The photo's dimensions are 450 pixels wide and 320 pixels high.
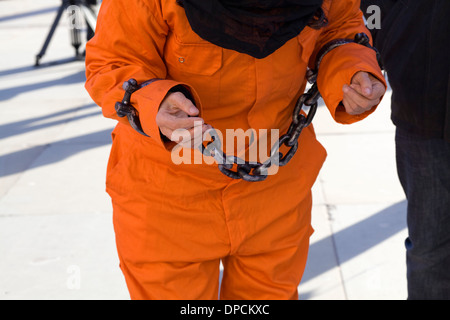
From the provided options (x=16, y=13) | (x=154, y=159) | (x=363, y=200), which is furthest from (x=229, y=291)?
(x=16, y=13)

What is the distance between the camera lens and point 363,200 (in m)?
3.82

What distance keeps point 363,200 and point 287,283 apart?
1917mm

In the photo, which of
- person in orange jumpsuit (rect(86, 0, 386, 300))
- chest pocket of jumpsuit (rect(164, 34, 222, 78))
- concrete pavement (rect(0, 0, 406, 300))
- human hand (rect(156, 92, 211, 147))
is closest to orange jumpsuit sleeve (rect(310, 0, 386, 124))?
person in orange jumpsuit (rect(86, 0, 386, 300))

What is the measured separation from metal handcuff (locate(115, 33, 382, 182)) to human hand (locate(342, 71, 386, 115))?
0.16 metres

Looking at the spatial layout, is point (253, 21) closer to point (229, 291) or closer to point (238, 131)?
point (238, 131)

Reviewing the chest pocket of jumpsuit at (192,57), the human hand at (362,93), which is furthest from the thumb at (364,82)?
the chest pocket of jumpsuit at (192,57)

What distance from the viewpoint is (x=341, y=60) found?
1759 millimetres

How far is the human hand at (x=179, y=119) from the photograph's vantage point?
1.49 m

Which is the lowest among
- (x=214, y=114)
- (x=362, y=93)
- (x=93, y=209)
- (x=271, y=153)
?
(x=93, y=209)

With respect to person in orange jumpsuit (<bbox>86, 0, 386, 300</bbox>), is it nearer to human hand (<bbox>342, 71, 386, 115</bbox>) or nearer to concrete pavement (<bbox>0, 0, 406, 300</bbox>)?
human hand (<bbox>342, 71, 386, 115</bbox>)

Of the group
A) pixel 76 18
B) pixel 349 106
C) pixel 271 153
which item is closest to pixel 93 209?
pixel 271 153

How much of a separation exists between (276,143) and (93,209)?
223 centimetres

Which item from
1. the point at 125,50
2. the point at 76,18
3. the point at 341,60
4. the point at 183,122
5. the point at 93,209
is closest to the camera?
the point at 183,122

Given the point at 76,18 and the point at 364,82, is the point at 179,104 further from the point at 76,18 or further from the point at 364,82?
the point at 76,18
